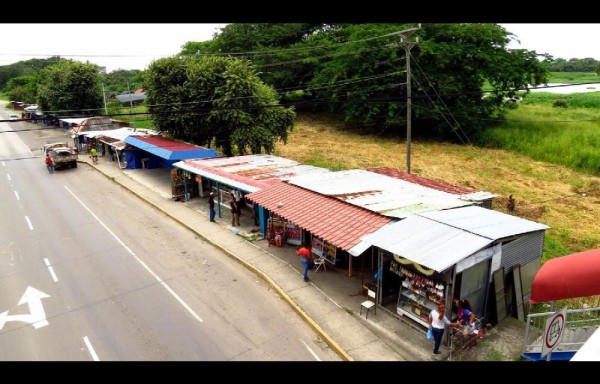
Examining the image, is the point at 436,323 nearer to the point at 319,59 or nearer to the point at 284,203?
the point at 284,203

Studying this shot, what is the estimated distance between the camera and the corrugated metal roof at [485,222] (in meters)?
11.9

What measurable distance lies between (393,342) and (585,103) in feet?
179

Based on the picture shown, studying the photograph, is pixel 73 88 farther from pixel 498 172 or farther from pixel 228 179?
A: pixel 498 172

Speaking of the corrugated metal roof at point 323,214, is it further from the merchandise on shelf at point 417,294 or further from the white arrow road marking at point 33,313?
the white arrow road marking at point 33,313

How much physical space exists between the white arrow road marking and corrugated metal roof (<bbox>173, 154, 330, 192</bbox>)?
8.89m

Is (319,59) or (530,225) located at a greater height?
(319,59)

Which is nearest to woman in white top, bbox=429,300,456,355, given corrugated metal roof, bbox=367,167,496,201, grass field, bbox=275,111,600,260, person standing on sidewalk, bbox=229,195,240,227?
corrugated metal roof, bbox=367,167,496,201

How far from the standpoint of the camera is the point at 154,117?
32875 millimetres

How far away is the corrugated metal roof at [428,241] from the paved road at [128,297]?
330 centimetres

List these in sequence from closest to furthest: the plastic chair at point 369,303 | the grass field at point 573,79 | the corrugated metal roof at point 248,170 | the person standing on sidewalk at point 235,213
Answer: the plastic chair at point 369,303 → the corrugated metal roof at point 248,170 → the person standing on sidewalk at point 235,213 → the grass field at point 573,79

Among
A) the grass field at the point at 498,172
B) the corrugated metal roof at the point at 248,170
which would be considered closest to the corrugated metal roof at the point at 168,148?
the corrugated metal roof at the point at 248,170

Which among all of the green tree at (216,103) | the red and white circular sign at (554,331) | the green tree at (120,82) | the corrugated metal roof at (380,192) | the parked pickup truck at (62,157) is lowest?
the red and white circular sign at (554,331)

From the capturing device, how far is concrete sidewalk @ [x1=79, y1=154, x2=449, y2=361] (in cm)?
1130
